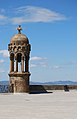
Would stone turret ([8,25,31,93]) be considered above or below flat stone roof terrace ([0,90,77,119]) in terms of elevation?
above

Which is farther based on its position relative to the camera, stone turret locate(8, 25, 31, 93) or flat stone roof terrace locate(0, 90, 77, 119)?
stone turret locate(8, 25, 31, 93)

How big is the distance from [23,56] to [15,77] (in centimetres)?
220

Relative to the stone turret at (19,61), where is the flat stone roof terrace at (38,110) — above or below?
below

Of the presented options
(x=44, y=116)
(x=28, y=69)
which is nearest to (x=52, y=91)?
(x=28, y=69)

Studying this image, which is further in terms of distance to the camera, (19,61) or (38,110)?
(19,61)

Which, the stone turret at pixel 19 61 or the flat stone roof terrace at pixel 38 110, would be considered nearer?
the flat stone roof terrace at pixel 38 110

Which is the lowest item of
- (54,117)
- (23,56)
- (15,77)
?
(54,117)

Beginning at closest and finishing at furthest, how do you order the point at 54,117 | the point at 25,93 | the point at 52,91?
the point at 54,117, the point at 25,93, the point at 52,91

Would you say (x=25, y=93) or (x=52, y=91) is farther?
(x=52, y=91)

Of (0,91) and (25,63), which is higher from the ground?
(25,63)

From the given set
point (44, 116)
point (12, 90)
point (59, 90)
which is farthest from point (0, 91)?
point (44, 116)

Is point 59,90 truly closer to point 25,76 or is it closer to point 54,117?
point 25,76

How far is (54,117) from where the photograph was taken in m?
12.8

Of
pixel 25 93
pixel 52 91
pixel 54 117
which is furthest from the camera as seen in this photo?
pixel 52 91
